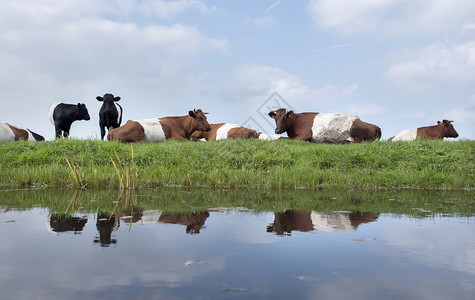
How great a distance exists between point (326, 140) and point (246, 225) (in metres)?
12.4

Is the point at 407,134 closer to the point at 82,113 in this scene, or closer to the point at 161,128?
the point at 161,128

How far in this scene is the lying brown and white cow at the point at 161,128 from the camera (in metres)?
16.0

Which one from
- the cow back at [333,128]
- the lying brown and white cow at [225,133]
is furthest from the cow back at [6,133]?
the cow back at [333,128]

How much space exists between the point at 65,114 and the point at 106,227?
17662mm

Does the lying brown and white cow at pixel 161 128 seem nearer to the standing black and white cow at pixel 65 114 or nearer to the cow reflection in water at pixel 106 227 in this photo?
the standing black and white cow at pixel 65 114

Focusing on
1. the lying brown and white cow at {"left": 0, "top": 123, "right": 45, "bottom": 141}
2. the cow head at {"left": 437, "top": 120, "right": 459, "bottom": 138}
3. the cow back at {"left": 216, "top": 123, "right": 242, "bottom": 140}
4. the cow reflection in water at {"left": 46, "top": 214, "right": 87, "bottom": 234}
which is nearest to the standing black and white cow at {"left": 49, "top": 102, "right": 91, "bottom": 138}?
the lying brown and white cow at {"left": 0, "top": 123, "right": 45, "bottom": 141}


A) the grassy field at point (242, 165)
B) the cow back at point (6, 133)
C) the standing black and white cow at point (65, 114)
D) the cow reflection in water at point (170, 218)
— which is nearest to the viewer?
the cow reflection in water at point (170, 218)

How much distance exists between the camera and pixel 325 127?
53.4 feet

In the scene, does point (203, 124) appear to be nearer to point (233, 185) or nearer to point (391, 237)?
point (233, 185)

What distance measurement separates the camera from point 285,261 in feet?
10.1

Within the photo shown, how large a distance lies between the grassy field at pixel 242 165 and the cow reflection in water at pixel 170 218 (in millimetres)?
3391

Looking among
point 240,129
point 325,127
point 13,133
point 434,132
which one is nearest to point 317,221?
point 325,127

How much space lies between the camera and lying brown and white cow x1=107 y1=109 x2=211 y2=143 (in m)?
16.0

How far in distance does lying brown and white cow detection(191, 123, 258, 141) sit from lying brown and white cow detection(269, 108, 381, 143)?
A: 1.24m
